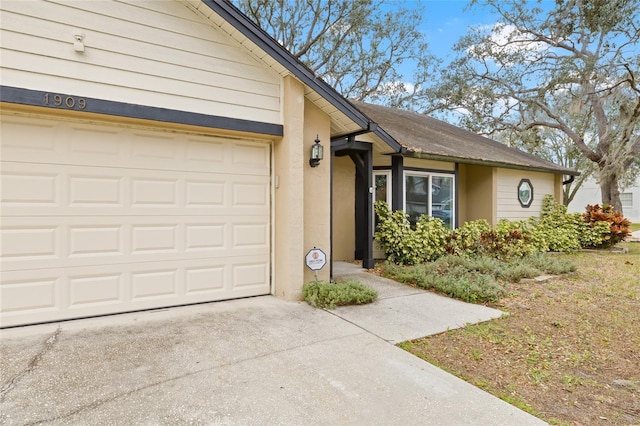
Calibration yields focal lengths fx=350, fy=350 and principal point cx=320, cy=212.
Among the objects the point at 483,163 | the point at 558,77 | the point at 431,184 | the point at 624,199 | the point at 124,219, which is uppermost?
the point at 558,77

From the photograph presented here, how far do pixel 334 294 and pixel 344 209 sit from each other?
401 cm

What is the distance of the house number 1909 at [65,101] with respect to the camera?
377 cm

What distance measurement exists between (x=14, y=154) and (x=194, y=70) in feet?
7.35

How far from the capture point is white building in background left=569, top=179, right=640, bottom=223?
1054 inches

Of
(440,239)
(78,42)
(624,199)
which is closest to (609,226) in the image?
(440,239)

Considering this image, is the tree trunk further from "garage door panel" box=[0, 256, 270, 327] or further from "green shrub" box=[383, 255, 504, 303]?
"garage door panel" box=[0, 256, 270, 327]

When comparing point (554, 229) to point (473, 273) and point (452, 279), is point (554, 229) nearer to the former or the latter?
point (473, 273)

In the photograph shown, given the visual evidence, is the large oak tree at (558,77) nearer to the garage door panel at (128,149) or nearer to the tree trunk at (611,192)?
the tree trunk at (611,192)

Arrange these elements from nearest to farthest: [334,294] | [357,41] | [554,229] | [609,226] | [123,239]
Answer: [123,239] → [334,294] → [554,229] → [609,226] → [357,41]

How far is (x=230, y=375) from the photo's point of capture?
2.97 m

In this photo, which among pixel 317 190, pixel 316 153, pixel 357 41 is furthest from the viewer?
pixel 357 41

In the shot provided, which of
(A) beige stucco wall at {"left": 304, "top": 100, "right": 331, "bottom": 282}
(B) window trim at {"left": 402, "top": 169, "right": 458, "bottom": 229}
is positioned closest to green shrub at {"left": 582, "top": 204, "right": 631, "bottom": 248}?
(B) window trim at {"left": 402, "top": 169, "right": 458, "bottom": 229}

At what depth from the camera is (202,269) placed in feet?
16.0

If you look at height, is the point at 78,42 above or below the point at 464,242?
above
